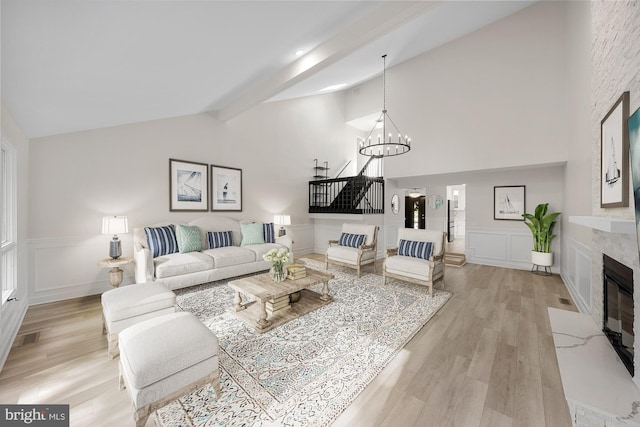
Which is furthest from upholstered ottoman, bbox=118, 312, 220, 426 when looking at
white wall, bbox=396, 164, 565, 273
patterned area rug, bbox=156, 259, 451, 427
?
white wall, bbox=396, 164, 565, 273

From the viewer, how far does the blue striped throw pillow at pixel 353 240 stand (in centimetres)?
491

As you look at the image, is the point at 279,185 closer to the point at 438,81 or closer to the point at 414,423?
the point at 438,81

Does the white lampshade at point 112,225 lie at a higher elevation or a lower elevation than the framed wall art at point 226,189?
lower

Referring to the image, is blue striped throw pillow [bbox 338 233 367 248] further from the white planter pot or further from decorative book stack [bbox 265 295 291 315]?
the white planter pot

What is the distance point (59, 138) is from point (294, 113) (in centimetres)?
483

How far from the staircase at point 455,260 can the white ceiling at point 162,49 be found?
5031 mm

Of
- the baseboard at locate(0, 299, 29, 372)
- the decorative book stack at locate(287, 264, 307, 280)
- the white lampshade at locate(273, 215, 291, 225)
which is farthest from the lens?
the white lampshade at locate(273, 215, 291, 225)

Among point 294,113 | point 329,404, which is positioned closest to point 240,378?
point 329,404

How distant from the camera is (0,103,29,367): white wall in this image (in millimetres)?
2308

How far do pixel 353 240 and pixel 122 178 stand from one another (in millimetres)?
4268

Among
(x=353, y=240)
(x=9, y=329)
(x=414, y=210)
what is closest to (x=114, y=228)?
(x=9, y=329)

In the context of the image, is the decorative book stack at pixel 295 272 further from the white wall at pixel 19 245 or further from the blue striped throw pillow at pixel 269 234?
the white wall at pixel 19 245

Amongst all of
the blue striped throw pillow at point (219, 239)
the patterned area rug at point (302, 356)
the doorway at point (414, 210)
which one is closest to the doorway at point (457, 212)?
the doorway at point (414, 210)

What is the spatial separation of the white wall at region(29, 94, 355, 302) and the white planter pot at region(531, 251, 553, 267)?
560cm
